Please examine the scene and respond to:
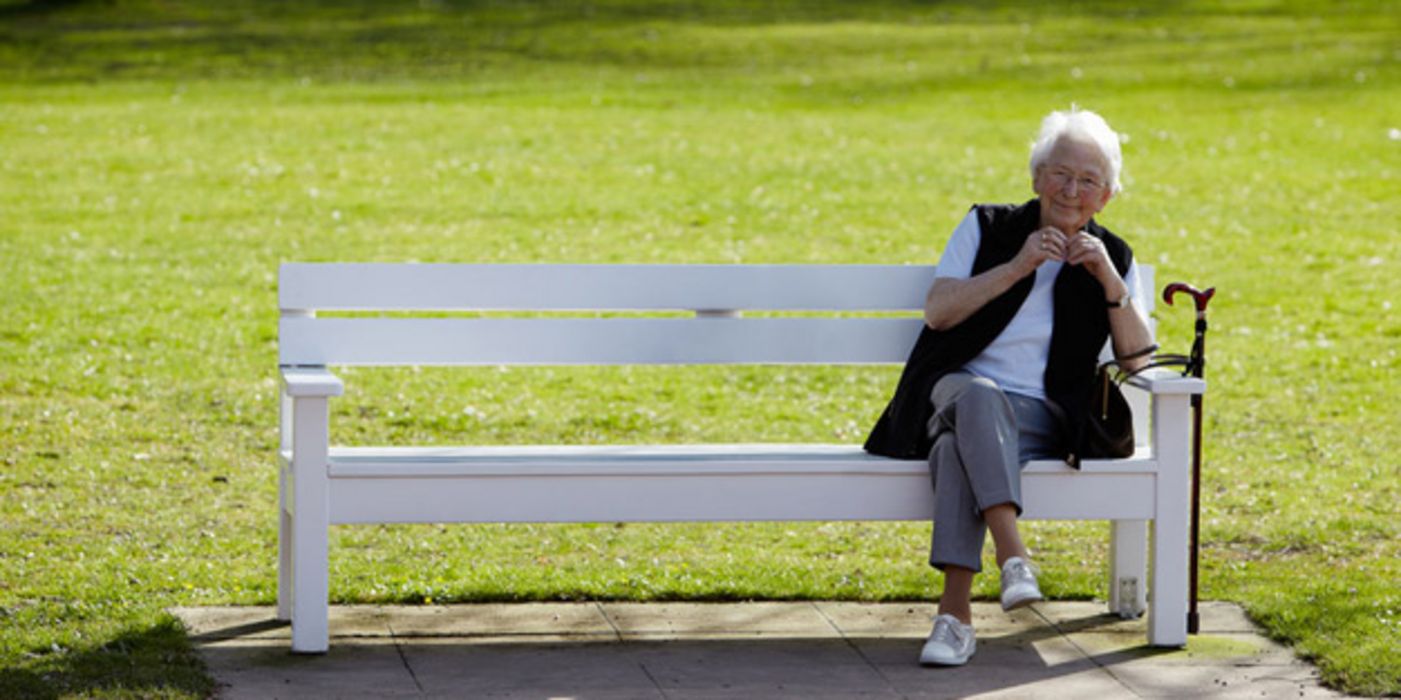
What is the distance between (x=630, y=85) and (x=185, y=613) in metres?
15.9

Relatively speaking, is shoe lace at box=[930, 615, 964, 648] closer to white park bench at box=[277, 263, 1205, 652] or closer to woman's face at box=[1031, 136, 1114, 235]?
white park bench at box=[277, 263, 1205, 652]

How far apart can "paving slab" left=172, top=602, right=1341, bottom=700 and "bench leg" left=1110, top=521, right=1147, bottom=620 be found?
6 centimetres

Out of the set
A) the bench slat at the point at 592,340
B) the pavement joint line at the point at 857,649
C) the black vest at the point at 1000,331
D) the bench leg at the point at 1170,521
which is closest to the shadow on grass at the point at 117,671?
the bench slat at the point at 592,340

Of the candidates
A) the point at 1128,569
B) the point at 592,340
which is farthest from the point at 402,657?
the point at 1128,569

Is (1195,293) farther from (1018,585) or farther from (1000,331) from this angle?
(1018,585)

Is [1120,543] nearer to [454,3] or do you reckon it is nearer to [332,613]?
[332,613]

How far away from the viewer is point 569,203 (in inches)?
559

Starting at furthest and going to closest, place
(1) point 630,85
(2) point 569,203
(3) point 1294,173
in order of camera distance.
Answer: (1) point 630,85 → (3) point 1294,173 → (2) point 569,203

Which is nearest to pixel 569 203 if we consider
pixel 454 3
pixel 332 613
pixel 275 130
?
pixel 275 130

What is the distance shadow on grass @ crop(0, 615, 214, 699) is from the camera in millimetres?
4777

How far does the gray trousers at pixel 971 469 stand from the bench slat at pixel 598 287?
0.66 m

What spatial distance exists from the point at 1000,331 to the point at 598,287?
1.09 m

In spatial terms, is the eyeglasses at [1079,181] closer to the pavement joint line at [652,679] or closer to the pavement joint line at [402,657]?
the pavement joint line at [652,679]

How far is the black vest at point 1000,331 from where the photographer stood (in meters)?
5.54
